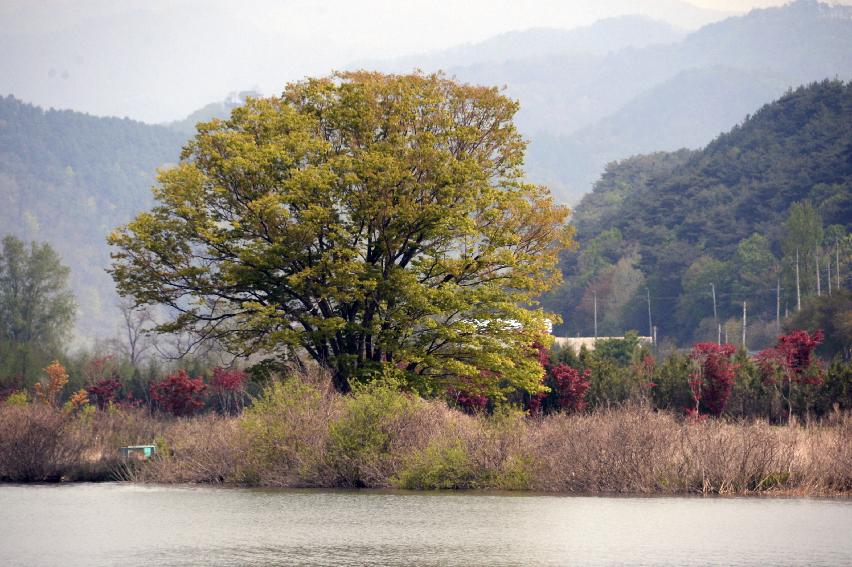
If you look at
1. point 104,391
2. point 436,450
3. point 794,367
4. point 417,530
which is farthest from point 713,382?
point 104,391

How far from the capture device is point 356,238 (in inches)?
1574

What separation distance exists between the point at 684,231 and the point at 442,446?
109 m

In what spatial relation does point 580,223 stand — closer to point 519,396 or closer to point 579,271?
point 579,271

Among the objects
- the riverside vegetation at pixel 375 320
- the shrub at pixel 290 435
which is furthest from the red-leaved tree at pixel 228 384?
the shrub at pixel 290 435

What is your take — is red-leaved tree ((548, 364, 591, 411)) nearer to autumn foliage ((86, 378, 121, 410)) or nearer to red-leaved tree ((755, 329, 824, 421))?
red-leaved tree ((755, 329, 824, 421))

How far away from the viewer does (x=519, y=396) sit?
46.9m

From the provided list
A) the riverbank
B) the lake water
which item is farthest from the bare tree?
the lake water

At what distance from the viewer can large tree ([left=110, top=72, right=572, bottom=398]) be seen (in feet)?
127

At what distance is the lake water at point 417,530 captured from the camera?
1941cm

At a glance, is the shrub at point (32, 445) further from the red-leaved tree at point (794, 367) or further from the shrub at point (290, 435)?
the red-leaved tree at point (794, 367)

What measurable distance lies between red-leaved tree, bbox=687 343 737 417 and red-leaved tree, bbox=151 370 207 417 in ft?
66.4

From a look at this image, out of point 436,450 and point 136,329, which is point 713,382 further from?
point 136,329

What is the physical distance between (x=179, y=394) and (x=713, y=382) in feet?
71.2

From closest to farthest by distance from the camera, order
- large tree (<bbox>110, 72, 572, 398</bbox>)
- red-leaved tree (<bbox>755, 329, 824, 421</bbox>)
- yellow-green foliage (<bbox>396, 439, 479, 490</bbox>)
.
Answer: yellow-green foliage (<bbox>396, 439, 479, 490</bbox>), large tree (<bbox>110, 72, 572, 398</bbox>), red-leaved tree (<bbox>755, 329, 824, 421</bbox>)
